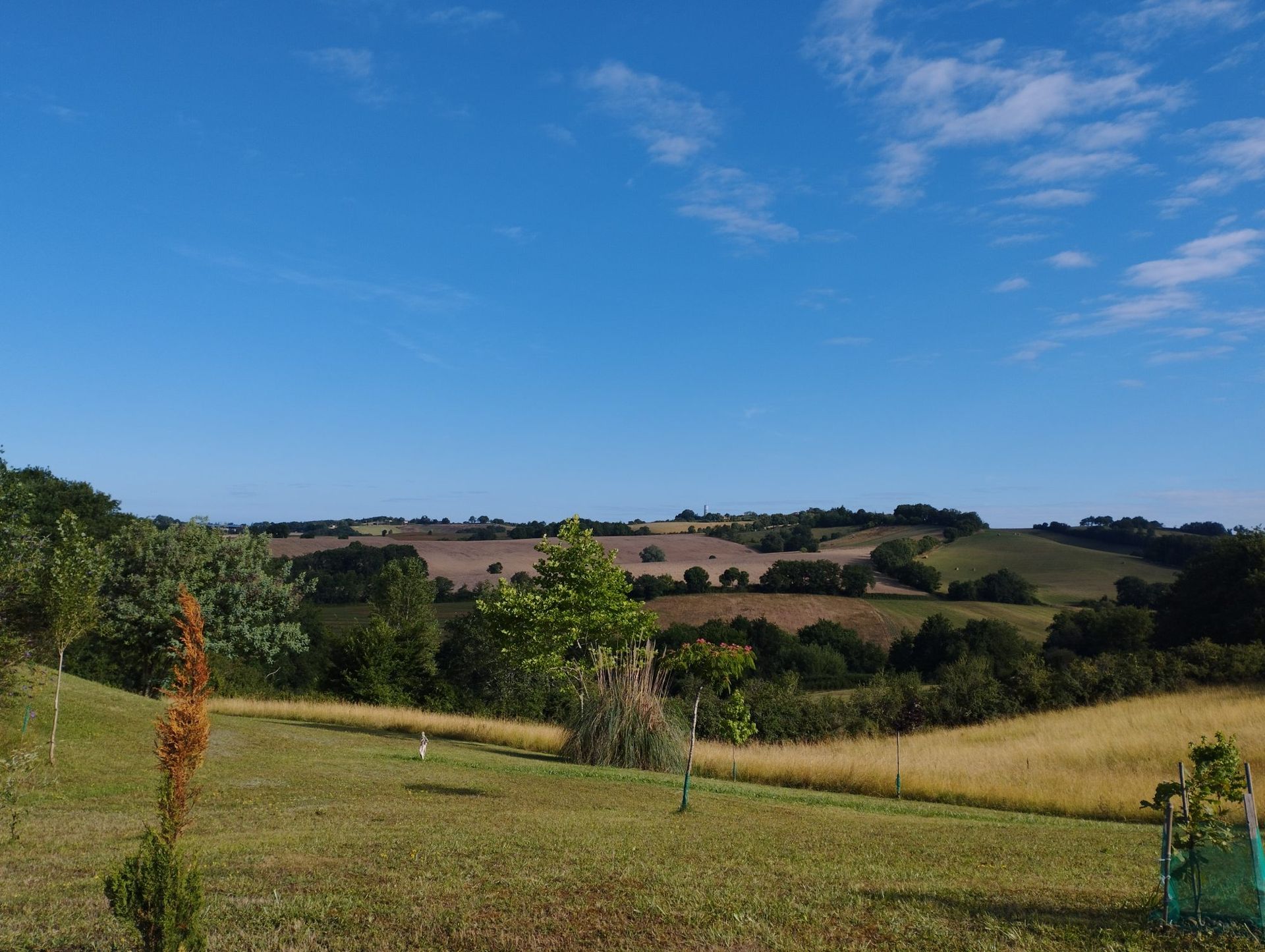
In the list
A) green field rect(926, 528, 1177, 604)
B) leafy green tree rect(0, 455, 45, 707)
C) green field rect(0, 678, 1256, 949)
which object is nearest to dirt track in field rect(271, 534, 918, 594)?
green field rect(926, 528, 1177, 604)

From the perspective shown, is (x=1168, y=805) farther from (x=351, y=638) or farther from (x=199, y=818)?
(x=351, y=638)

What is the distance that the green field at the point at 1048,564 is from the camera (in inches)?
2972

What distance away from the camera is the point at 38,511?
42.2m

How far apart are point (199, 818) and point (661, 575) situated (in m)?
64.5

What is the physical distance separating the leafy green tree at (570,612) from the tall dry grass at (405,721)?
230cm

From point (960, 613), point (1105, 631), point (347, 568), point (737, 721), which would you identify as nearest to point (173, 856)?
point (737, 721)

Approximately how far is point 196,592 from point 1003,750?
30.0m

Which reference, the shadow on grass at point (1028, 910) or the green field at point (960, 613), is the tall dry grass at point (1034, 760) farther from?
the green field at point (960, 613)

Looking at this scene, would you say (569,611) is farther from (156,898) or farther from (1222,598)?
(1222,598)

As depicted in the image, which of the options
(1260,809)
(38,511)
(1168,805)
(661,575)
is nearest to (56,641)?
(1168,805)

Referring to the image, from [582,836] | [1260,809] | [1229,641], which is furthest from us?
[1229,641]

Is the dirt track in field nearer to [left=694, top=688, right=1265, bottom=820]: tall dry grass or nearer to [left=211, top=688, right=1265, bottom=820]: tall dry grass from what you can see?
[left=211, top=688, right=1265, bottom=820]: tall dry grass

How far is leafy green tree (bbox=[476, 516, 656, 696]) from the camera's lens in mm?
25812

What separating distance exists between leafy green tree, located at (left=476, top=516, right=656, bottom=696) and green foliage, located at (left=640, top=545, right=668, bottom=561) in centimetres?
5212
